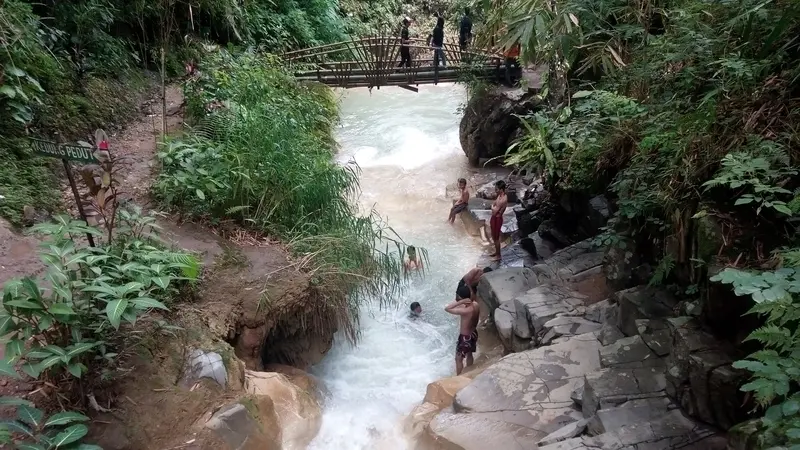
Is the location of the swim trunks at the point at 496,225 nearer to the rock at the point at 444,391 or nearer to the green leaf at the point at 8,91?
the rock at the point at 444,391

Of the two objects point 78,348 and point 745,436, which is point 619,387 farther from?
point 78,348

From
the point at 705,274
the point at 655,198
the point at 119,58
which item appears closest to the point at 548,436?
the point at 705,274

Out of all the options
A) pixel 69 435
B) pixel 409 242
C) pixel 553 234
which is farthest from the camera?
pixel 409 242

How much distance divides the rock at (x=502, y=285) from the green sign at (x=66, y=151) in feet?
14.5

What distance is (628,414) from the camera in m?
3.79

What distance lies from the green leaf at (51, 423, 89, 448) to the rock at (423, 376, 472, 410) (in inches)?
116

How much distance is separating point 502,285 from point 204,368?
3649 mm

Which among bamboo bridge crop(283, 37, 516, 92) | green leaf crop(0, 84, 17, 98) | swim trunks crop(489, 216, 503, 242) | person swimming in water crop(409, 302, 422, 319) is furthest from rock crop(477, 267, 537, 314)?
green leaf crop(0, 84, 17, 98)

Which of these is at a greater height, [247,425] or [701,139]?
[701,139]

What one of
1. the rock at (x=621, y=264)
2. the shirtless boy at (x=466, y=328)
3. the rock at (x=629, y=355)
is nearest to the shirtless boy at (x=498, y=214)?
the shirtless boy at (x=466, y=328)

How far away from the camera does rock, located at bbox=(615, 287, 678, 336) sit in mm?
4544

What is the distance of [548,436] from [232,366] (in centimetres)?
239

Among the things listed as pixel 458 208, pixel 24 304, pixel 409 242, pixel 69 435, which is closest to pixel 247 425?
pixel 69 435

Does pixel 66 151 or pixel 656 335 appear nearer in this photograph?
pixel 66 151
